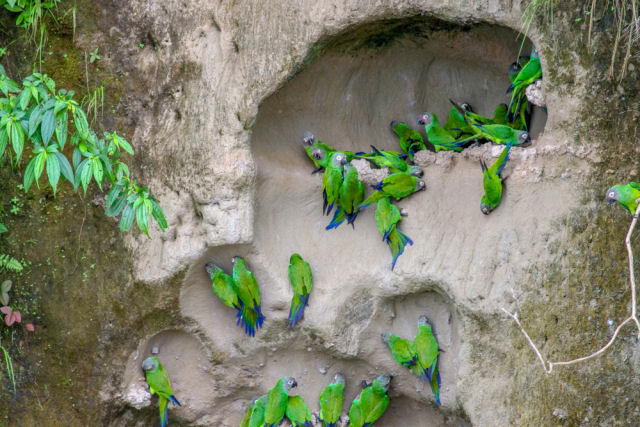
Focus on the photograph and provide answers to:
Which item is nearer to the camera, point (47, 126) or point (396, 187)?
point (47, 126)

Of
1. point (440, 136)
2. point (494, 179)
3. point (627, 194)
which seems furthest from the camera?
point (440, 136)

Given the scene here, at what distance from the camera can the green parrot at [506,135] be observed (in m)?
3.66

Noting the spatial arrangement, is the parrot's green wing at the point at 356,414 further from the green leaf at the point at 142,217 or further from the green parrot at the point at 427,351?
the green leaf at the point at 142,217

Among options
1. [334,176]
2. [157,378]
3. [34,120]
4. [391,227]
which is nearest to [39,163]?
[34,120]

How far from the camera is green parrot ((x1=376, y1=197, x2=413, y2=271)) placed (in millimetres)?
3848

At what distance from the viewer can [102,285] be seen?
13.0 ft

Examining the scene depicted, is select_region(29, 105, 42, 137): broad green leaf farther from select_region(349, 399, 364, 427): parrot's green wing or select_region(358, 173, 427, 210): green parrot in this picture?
select_region(349, 399, 364, 427): parrot's green wing

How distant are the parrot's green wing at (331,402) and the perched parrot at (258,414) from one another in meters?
0.32

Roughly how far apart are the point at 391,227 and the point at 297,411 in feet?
3.58

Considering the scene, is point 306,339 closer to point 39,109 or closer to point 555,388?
point 555,388

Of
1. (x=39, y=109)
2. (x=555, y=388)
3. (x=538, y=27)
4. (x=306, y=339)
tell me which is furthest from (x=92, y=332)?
(x=538, y=27)

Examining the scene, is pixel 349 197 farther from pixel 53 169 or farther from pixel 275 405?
pixel 53 169

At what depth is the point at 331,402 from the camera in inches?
157

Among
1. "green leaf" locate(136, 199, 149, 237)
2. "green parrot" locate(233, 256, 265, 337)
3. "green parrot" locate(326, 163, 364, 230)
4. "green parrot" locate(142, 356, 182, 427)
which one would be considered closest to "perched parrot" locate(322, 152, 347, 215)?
"green parrot" locate(326, 163, 364, 230)
